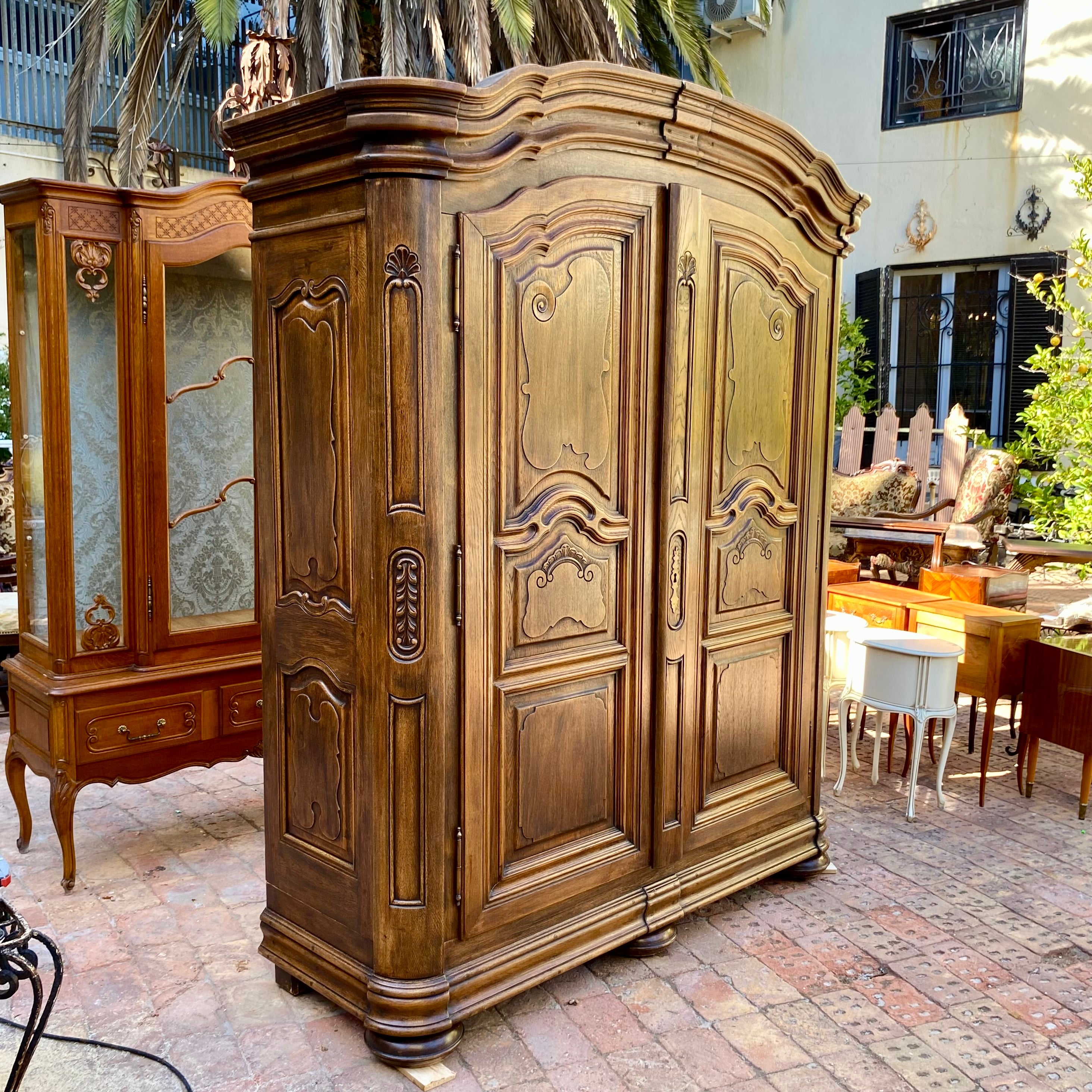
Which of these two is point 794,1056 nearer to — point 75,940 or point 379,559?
point 379,559

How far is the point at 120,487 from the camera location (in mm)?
3611

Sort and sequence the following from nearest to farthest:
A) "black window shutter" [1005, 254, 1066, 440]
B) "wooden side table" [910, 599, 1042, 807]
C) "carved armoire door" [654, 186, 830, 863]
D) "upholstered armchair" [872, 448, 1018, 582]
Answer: "carved armoire door" [654, 186, 830, 863] < "wooden side table" [910, 599, 1042, 807] < "upholstered armchair" [872, 448, 1018, 582] < "black window shutter" [1005, 254, 1066, 440]

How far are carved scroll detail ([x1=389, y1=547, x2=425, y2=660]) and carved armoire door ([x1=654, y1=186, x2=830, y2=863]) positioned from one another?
2.74 feet

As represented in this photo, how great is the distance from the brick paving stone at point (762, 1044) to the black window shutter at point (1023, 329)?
8881mm

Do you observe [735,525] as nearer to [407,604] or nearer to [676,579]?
[676,579]

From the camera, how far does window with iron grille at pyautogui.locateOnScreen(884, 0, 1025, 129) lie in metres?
10.5

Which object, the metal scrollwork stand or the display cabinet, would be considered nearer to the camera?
the metal scrollwork stand

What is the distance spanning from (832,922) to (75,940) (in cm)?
232

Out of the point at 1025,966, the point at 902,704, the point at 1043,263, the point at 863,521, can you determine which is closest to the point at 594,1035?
the point at 1025,966

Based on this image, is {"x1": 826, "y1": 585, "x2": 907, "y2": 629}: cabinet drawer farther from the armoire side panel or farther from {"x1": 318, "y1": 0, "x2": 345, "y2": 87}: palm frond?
{"x1": 318, "y1": 0, "x2": 345, "y2": 87}: palm frond

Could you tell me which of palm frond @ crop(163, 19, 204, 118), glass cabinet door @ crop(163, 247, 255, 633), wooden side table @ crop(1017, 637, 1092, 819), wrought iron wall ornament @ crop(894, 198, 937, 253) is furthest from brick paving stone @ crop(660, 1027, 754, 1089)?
wrought iron wall ornament @ crop(894, 198, 937, 253)

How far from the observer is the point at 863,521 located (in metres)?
7.79

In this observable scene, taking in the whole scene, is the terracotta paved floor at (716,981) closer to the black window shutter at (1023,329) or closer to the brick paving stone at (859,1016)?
the brick paving stone at (859,1016)

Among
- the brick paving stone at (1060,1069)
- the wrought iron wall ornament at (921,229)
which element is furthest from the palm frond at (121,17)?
the brick paving stone at (1060,1069)
